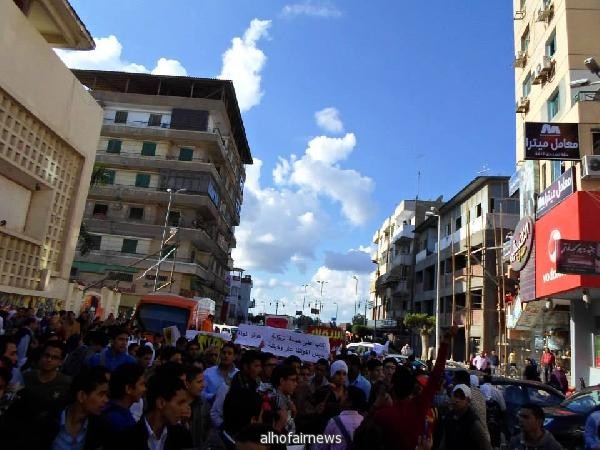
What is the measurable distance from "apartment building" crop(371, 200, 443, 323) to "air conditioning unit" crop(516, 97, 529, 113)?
31094 millimetres

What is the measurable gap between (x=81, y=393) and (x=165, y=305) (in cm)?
1869

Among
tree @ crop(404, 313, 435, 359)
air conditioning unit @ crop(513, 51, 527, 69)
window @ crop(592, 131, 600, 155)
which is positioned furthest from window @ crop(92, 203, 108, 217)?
window @ crop(592, 131, 600, 155)

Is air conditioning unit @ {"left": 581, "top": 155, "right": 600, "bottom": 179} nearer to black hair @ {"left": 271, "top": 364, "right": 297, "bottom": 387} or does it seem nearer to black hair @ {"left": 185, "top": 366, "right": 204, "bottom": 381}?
A: black hair @ {"left": 271, "top": 364, "right": 297, "bottom": 387}

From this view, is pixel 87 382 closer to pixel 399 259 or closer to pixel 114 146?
pixel 114 146

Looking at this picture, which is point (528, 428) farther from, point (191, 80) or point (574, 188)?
point (191, 80)

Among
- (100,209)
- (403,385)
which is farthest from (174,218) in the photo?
(403,385)

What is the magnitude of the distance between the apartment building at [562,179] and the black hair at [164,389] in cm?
1403

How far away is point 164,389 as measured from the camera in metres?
3.30

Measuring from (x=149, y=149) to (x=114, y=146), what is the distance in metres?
3.32

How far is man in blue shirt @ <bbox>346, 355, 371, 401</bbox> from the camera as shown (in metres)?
6.69

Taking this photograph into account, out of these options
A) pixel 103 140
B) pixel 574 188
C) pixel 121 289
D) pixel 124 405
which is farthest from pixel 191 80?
pixel 124 405

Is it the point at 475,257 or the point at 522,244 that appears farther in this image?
the point at 475,257

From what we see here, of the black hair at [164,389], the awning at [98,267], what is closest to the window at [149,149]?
the awning at [98,267]

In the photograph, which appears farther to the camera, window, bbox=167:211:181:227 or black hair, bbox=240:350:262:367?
window, bbox=167:211:181:227
